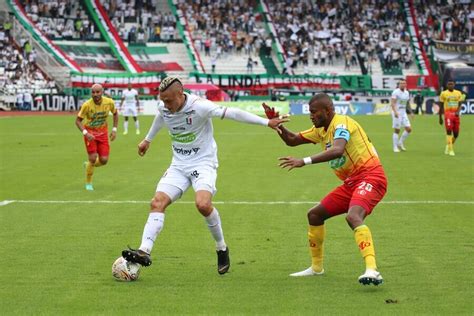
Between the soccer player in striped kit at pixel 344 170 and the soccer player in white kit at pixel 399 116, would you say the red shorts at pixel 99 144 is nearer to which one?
the soccer player in striped kit at pixel 344 170

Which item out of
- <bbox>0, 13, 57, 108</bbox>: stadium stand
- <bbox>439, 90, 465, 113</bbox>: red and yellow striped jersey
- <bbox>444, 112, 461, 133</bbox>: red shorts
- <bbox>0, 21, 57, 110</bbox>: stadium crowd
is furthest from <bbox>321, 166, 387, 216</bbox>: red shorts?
<bbox>0, 13, 57, 108</bbox>: stadium stand

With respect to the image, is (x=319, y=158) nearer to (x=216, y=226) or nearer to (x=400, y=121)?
(x=216, y=226)

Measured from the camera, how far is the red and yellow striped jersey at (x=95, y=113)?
17.8m

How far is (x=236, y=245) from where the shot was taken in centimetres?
1112

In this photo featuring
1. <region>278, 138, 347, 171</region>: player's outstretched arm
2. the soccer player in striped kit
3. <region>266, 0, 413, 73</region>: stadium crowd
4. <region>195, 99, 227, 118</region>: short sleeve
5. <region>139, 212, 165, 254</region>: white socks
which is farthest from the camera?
<region>266, 0, 413, 73</region>: stadium crowd

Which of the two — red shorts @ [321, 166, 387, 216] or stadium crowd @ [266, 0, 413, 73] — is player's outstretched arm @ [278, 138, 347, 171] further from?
stadium crowd @ [266, 0, 413, 73]

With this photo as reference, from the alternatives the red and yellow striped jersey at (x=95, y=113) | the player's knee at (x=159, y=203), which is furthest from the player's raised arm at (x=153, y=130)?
the red and yellow striped jersey at (x=95, y=113)

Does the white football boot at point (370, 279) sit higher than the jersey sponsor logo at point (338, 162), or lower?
A: lower

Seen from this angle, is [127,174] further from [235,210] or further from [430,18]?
[430,18]

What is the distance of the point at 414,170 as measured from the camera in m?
21.7

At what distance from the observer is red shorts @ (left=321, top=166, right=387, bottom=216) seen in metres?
8.73

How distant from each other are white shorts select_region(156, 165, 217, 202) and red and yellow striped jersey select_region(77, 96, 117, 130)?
8.62m

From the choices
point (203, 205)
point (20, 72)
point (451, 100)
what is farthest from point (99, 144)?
point (20, 72)

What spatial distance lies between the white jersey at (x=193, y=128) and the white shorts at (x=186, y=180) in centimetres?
8
